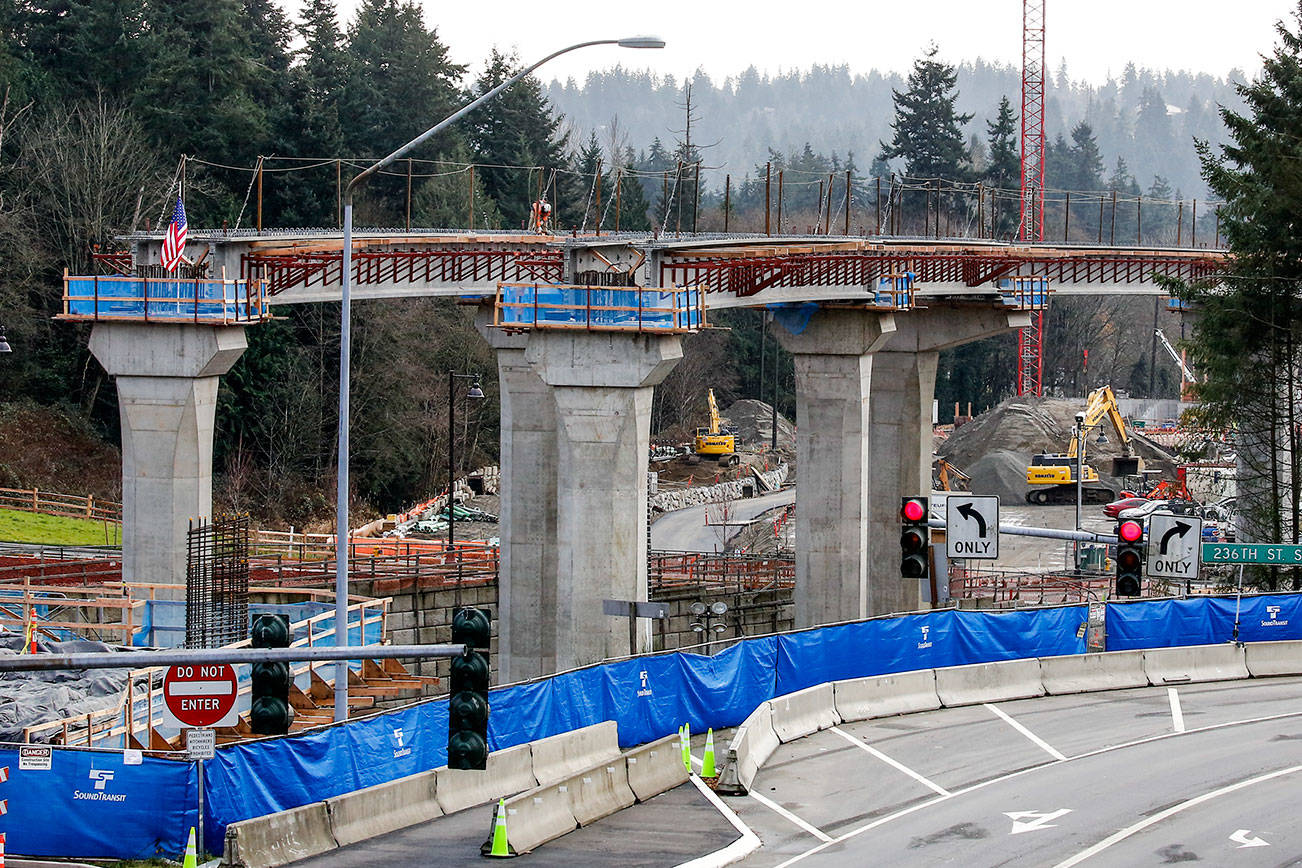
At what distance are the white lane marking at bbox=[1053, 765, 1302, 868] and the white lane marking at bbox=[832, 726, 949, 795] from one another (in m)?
3.36

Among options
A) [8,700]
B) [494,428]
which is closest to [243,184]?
[494,428]

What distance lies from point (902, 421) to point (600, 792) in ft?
129

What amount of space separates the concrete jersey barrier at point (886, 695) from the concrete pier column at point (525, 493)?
58.1 ft

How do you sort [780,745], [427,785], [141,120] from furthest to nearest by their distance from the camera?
[141,120] → [780,745] → [427,785]

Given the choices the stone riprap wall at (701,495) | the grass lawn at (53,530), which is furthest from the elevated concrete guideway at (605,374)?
the stone riprap wall at (701,495)

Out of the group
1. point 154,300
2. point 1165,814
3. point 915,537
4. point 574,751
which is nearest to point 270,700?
point 574,751

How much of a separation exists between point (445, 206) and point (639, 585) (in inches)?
2229

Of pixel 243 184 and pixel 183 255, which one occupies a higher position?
pixel 243 184

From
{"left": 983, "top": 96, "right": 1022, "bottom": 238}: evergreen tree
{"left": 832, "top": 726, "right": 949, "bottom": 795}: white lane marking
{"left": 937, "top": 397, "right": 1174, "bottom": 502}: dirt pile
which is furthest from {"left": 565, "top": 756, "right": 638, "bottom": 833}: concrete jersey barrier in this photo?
{"left": 983, "top": 96, "right": 1022, "bottom": 238}: evergreen tree

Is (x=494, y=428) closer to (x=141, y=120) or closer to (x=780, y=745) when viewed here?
(x=141, y=120)

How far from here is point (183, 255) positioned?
45.5 meters

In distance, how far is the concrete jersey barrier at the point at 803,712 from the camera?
1237 inches

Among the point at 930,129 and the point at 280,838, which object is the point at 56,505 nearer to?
the point at 280,838

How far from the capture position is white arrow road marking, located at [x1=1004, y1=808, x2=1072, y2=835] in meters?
25.3
